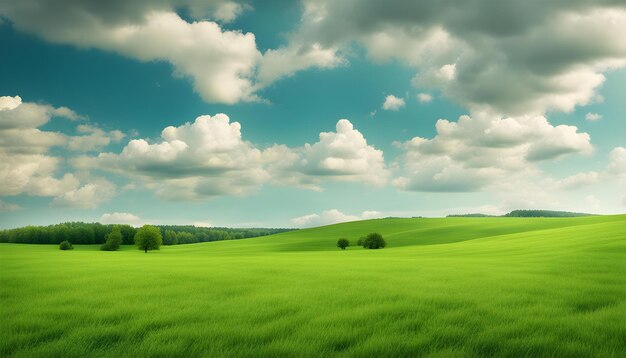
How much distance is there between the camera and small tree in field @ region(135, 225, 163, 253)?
266 ft

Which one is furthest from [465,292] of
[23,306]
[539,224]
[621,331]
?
[539,224]

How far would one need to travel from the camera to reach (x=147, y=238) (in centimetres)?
8156

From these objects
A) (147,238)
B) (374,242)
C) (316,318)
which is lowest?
(374,242)

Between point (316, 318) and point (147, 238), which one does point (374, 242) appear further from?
point (316, 318)

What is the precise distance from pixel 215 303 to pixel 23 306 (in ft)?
16.4

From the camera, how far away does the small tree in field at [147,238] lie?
81062 mm

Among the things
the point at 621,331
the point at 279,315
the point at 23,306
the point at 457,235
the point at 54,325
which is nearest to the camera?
the point at 621,331

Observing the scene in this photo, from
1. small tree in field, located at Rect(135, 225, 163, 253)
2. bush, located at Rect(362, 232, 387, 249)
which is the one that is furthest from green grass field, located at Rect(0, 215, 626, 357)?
small tree in field, located at Rect(135, 225, 163, 253)

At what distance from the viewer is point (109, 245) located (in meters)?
98.9

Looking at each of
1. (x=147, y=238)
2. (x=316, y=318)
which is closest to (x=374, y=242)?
(x=147, y=238)

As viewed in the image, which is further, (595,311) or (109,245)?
(109,245)

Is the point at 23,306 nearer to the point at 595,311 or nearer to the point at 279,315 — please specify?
the point at 279,315

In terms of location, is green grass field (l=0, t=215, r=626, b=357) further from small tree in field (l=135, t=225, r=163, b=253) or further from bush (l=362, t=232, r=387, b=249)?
small tree in field (l=135, t=225, r=163, b=253)

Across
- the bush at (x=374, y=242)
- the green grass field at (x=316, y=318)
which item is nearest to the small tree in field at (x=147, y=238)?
the bush at (x=374, y=242)
